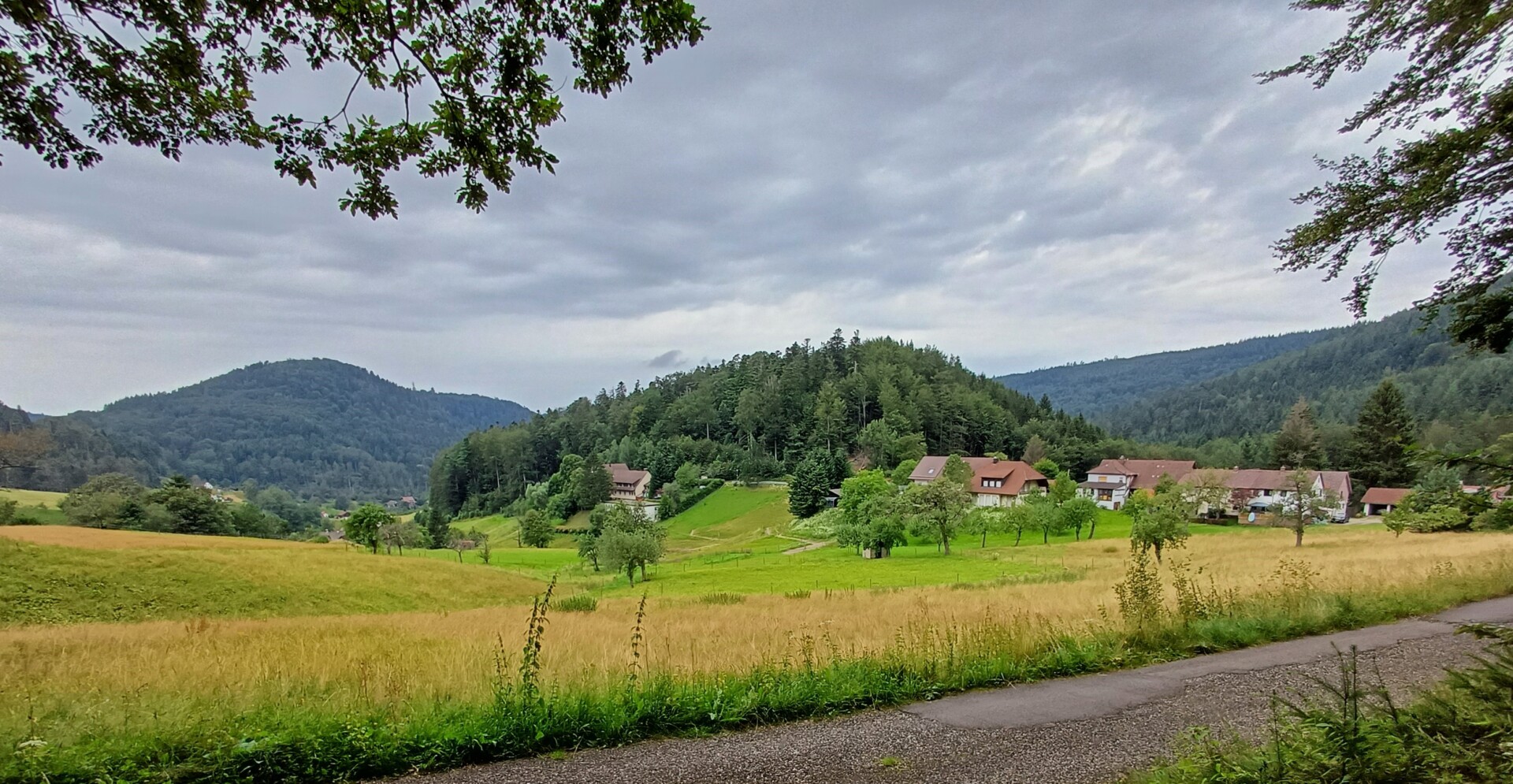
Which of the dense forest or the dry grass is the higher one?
the dense forest

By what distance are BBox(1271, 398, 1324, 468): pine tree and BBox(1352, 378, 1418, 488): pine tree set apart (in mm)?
7569

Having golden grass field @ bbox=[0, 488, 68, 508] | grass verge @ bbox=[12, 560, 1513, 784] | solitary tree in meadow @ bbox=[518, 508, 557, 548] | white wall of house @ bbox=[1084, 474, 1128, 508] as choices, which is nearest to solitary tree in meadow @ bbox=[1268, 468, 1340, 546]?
white wall of house @ bbox=[1084, 474, 1128, 508]

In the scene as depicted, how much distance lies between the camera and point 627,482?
389ft

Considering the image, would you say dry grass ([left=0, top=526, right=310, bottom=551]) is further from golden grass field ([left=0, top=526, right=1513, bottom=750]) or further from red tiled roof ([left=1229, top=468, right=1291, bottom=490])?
red tiled roof ([left=1229, top=468, right=1291, bottom=490])

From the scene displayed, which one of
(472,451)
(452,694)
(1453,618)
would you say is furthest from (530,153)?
(472,451)

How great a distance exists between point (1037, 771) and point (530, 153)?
581 centimetres

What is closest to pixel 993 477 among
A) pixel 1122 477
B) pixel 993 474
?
pixel 993 474

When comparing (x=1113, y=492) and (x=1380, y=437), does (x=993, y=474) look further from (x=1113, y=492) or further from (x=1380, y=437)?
(x=1380, y=437)

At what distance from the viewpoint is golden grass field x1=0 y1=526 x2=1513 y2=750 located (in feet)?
19.3

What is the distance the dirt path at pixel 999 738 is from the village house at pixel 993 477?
279 feet

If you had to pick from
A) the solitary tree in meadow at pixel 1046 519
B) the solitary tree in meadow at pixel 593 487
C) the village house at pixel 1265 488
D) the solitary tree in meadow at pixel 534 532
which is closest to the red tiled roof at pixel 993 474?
the village house at pixel 1265 488

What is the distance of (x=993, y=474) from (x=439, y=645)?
9255 cm

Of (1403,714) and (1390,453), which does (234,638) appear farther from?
(1390,453)

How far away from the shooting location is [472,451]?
139750mm
